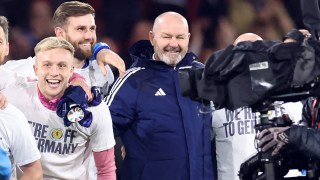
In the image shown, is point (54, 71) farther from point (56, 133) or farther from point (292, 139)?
point (292, 139)

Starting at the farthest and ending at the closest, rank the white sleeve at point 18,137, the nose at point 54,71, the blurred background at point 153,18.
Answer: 1. the blurred background at point 153,18
2. the nose at point 54,71
3. the white sleeve at point 18,137

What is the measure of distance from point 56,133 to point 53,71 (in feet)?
0.83

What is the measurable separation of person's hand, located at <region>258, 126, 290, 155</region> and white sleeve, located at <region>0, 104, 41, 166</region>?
830 millimetres

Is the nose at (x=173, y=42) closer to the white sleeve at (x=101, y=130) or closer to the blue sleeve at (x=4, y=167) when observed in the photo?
the white sleeve at (x=101, y=130)

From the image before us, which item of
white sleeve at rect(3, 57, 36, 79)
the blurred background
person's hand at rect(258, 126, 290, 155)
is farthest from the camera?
the blurred background

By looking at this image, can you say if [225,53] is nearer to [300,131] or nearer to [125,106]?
[300,131]

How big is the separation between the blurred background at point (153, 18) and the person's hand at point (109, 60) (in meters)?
1.05

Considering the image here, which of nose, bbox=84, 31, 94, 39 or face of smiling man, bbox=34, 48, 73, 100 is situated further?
nose, bbox=84, 31, 94, 39

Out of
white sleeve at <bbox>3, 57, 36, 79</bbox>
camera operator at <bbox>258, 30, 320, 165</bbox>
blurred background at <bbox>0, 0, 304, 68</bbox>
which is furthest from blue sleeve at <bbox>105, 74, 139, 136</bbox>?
blurred background at <bbox>0, 0, 304, 68</bbox>

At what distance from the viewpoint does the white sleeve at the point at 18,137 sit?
2.81 meters

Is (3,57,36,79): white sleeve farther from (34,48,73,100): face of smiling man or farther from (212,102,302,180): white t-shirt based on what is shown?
(212,102,302,180): white t-shirt

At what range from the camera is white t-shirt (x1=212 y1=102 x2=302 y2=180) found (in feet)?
11.6

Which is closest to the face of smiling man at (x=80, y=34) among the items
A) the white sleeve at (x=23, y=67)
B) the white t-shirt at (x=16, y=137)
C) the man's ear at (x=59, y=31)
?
the man's ear at (x=59, y=31)

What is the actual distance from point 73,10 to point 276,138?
1408 mm
